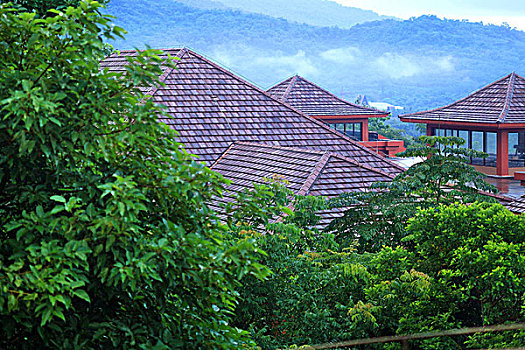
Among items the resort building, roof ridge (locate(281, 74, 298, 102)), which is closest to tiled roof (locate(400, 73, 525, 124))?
the resort building

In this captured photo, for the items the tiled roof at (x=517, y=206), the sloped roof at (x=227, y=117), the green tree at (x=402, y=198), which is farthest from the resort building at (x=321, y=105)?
the green tree at (x=402, y=198)

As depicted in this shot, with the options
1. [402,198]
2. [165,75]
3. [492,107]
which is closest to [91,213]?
[402,198]

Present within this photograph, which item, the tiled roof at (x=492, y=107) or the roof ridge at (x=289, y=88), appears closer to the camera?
the tiled roof at (x=492, y=107)

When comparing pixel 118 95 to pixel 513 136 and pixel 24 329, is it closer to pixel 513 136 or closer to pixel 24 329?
pixel 24 329

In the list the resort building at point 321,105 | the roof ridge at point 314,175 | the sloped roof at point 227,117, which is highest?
the resort building at point 321,105

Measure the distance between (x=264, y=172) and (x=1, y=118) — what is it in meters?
12.0

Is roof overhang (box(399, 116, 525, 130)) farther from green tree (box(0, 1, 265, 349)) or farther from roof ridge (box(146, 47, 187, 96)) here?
green tree (box(0, 1, 265, 349))

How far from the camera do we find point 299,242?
9812 millimetres

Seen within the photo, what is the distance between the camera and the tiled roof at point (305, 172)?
592 inches

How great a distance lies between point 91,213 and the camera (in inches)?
175

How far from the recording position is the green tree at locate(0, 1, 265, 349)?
4.28m

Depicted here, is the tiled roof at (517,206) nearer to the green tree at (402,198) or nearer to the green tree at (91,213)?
the green tree at (402,198)

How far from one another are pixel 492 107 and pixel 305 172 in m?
19.7

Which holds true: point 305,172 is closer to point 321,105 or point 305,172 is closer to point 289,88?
point 289,88
